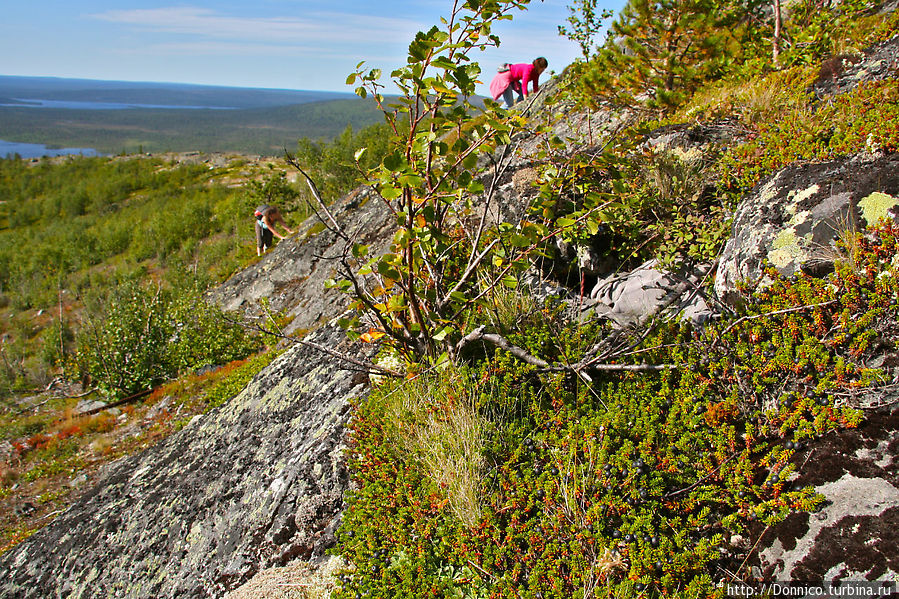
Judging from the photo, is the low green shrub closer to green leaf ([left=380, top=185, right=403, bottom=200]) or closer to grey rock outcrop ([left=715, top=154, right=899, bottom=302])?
grey rock outcrop ([left=715, top=154, right=899, bottom=302])

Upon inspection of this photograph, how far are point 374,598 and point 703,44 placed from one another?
8195mm

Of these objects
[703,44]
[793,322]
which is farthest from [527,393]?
[703,44]

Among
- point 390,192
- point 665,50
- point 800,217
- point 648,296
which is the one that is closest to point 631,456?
point 648,296

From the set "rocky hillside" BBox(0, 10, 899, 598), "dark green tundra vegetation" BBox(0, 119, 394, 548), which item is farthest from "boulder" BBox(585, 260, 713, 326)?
"dark green tundra vegetation" BBox(0, 119, 394, 548)

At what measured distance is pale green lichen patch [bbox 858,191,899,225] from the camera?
116 inches

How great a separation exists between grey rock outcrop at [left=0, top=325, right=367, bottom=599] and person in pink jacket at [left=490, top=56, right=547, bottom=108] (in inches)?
387

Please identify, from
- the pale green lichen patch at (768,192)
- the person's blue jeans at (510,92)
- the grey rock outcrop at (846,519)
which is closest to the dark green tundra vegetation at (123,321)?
the grey rock outcrop at (846,519)

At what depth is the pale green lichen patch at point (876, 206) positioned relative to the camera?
9.65 feet

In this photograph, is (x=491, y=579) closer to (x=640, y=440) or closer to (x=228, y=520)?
(x=640, y=440)

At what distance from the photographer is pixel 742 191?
423cm

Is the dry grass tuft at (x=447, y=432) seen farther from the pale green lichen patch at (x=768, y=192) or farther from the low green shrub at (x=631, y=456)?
the pale green lichen patch at (x=768, y=192)

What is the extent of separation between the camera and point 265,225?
1532 cm

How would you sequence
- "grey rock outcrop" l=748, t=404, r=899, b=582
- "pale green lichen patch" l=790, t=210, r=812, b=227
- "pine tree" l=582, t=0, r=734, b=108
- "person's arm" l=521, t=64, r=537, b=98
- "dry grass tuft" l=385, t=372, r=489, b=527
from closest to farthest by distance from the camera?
1. "grey rock outcrop" l=748, t=404, r=899, b=582
2. "dry grass tuft" l=385, t=372, r=489, b=527
3. "pale green lichen patch" l=790, t=210, r=812, b=227
4. "pine tree" l=582, t=0, r=734, b=108
5. "person's arm" l=521, t=64, r=537, b=98

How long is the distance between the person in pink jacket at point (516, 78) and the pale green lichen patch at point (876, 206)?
10067 mm
